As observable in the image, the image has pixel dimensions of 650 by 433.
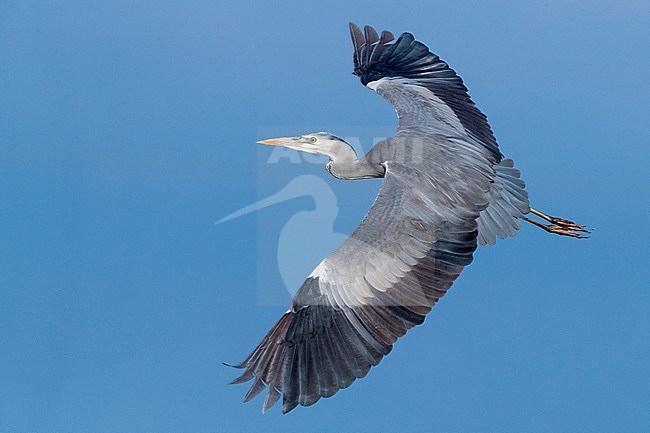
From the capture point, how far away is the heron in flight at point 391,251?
7.23 metres

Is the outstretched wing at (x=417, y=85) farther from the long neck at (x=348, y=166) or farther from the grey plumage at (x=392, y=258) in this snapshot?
the long neck at (x=348, y=166)

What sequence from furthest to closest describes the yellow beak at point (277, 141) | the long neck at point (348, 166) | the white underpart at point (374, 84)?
the white underpart at point (374, 84) < the yellow beak at point (277, 141) < the long neck at point (348, 166)

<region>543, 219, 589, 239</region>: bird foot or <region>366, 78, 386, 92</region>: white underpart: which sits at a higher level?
<region>366, 78, 386, 92</region>: white underpart

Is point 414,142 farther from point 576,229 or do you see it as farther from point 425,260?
point 576,229

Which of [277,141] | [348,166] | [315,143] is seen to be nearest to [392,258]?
[348,166]

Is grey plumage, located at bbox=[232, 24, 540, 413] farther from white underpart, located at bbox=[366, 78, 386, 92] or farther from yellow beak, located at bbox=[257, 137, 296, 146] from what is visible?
white underpart, located at bbox=[366, 78, 386, 92]

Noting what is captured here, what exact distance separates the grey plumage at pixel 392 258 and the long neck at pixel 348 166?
0.04 ft

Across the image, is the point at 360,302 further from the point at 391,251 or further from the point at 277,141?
the point at 277,141

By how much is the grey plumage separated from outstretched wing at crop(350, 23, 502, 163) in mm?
105

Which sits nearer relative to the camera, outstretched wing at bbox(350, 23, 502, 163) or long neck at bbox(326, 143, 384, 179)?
long neck at bbox(326, 143, 384, 179)

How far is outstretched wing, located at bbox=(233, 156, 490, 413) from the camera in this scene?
7.18 m

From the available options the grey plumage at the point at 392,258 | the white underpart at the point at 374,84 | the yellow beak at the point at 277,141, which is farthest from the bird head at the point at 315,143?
the white underpart at the point at 374,84

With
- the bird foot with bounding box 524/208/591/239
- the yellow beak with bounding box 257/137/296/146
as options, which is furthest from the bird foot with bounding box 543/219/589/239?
the yellow beak with bounding box 257/137/296/146

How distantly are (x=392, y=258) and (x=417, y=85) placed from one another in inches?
134
